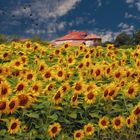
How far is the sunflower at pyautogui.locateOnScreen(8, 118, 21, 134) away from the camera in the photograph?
26.0ft

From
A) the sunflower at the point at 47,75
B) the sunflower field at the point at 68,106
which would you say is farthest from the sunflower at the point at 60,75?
the sunflower at the point at 47,75

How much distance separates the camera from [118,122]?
28.0 feet

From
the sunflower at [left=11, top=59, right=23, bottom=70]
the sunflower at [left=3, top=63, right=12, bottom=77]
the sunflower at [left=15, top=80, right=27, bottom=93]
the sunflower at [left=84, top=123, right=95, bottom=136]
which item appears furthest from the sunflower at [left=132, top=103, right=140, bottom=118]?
the sunflower at [left=11, top=59, right=23, bottom=70]

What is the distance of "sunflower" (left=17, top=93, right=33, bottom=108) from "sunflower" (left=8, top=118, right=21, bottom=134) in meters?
0.35

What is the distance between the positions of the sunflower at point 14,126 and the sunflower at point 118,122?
1.53 metres

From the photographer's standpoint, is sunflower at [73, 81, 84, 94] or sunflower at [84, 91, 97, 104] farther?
sunflower at [73, 81, 84, 94]

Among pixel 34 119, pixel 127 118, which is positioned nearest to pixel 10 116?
pixel 34 119

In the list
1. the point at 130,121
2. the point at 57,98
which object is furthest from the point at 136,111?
the point at 57,98

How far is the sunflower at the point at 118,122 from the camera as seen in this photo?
27.9 feet

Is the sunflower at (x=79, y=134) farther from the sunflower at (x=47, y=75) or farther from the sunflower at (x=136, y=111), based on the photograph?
the sunflower at (x=47, y=75)

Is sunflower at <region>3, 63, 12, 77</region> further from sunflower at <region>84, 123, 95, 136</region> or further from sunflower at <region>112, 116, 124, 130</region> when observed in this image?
sunflower at <region>112, 116, 124, 130</region>

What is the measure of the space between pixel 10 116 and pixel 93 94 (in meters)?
1.41

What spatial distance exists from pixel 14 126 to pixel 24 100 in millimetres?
524

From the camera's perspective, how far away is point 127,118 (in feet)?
28.0
